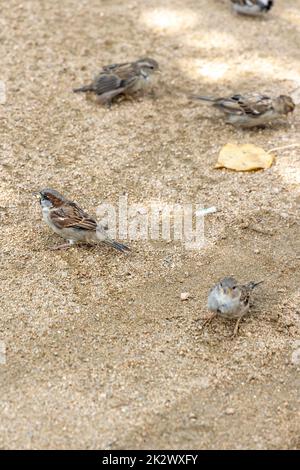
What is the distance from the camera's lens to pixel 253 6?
8.89 m

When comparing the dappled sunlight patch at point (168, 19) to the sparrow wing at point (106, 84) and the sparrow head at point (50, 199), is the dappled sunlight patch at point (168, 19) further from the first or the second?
the sparrow head at point (50, 199)

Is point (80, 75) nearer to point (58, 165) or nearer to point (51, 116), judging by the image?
point (51, 116)

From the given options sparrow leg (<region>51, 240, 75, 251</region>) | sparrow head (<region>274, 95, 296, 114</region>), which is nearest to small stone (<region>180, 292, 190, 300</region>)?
sparrow leg (<region>51, 240, 75, 251</region>)

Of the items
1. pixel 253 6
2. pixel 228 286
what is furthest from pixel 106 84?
pixel 228 286

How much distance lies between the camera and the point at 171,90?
7.80 m

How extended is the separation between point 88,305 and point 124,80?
124 inches

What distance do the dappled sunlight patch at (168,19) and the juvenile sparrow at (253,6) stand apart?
0.55 metres

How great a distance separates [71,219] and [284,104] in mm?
2613

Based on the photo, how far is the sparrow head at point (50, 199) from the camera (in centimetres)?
575

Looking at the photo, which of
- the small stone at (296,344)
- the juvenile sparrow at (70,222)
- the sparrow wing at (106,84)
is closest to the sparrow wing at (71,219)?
the juvenile sparrow at (70,222)

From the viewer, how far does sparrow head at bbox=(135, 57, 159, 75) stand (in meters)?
7.60

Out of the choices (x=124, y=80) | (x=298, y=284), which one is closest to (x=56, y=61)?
(x=124, y=80)

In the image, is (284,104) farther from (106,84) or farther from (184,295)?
(184,295)
